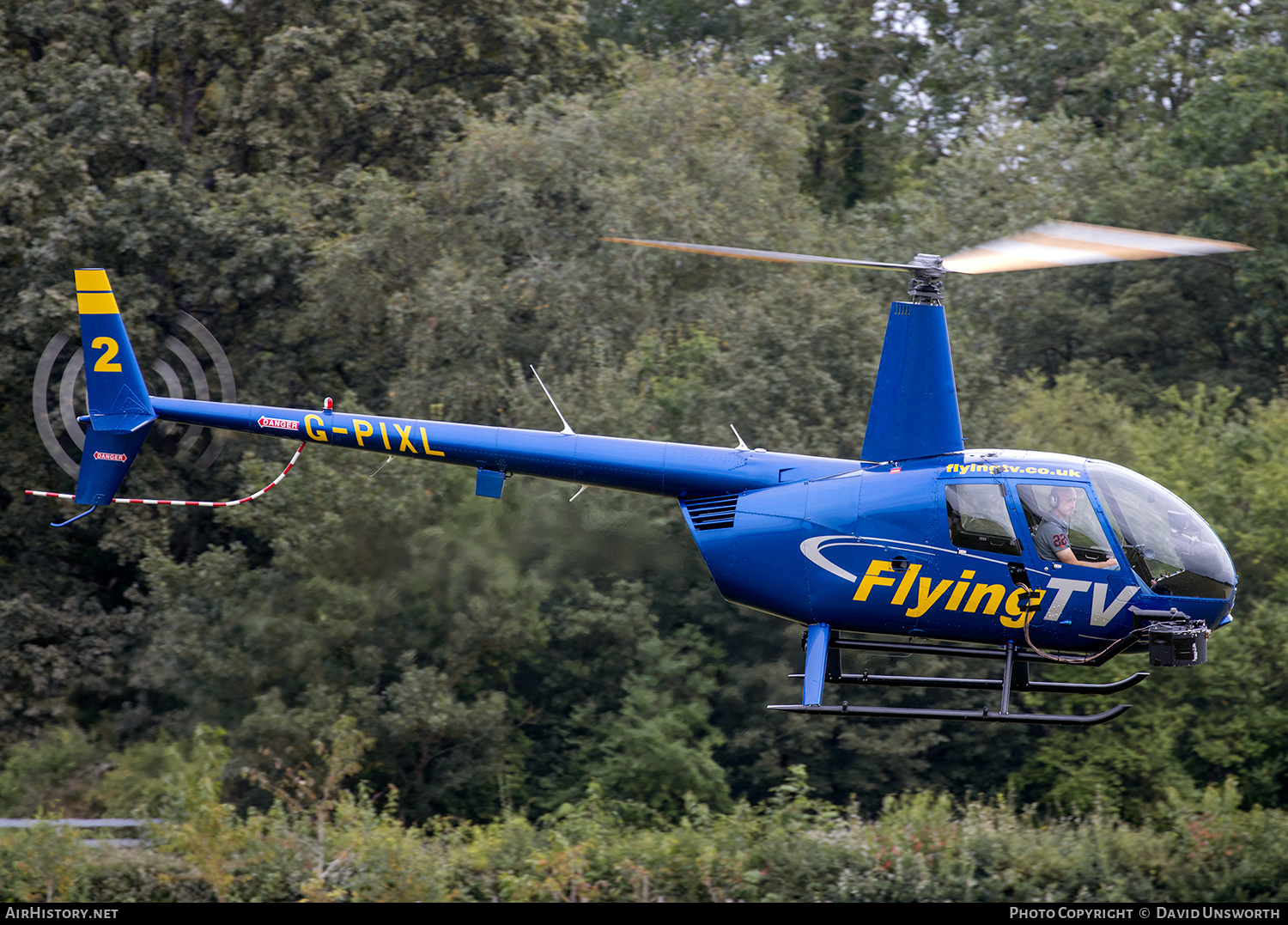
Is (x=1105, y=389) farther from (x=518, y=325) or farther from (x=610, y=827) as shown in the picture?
(x=610, y=827)

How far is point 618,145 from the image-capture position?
72.5 ft

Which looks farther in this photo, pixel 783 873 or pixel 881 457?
pixel 783 873

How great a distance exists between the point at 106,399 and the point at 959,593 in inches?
281

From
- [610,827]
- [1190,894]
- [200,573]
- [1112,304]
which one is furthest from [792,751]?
[1112,304]

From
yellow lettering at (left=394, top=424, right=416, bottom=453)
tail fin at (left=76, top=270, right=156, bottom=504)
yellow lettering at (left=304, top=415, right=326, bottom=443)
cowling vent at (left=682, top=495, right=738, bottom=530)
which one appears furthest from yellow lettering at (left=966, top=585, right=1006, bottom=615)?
tail fin at (left=76, top=270, right=156, bottom=504)

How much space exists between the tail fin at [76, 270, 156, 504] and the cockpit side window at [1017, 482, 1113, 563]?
717cm

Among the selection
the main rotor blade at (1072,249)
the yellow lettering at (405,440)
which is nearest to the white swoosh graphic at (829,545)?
the main rotor blade at (1072,249)

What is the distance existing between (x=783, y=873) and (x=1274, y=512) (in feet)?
30.6

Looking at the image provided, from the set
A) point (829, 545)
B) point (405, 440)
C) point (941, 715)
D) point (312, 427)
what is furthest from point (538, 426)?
point (941, 715)

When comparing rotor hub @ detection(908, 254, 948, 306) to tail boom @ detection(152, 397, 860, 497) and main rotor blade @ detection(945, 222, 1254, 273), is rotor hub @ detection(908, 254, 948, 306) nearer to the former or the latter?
main rotor blade @ detection(945, 222, 1254, 273)

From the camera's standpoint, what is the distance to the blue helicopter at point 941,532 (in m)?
8.80

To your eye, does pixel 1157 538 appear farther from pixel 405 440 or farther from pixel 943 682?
pixel 405 440

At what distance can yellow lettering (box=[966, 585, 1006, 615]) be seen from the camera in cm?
891

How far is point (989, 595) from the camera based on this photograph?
8.93 meters
